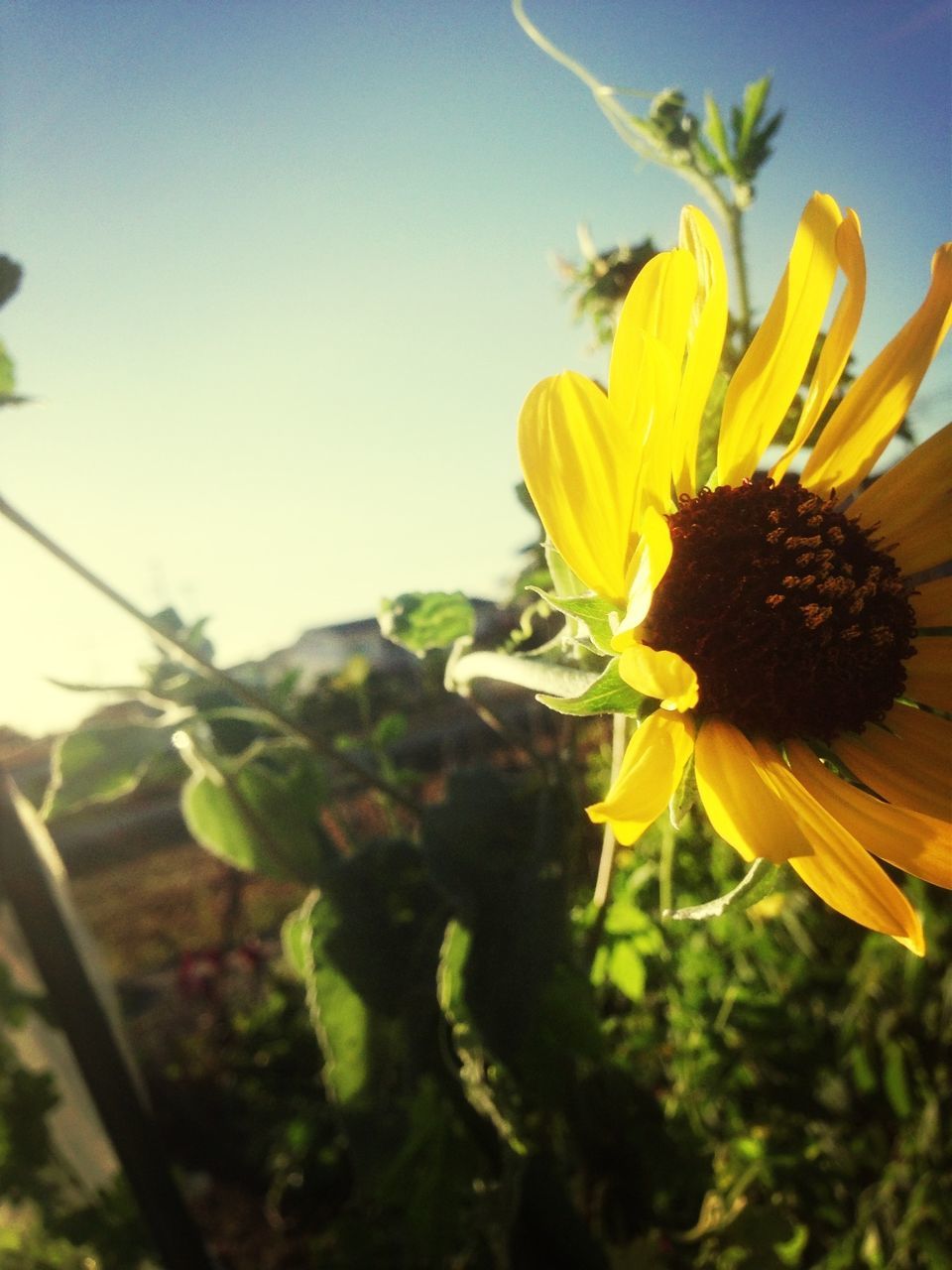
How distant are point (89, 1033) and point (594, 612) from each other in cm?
83

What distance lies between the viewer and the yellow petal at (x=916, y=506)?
0.43 metres

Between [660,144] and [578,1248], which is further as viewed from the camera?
[578,1248]

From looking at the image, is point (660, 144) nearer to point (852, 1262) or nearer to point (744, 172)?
point (744, 172)

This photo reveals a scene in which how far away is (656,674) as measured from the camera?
0.26 meters

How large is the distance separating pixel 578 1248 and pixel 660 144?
0.81 meters

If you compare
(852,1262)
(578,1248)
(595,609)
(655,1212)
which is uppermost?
(595,609)

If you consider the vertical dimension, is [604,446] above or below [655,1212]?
above

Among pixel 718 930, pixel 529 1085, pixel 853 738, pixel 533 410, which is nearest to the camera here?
pixel 533 410

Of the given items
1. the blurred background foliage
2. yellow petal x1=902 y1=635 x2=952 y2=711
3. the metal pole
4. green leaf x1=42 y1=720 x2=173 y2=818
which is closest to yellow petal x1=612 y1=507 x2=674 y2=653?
the blurred background foliage

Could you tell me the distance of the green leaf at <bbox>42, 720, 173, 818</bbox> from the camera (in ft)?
1.84

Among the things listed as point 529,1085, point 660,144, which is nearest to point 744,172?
point 660,144

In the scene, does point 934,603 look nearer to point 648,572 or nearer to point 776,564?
point 776,564

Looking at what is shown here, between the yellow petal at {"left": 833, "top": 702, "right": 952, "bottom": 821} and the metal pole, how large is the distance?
78 centimetres

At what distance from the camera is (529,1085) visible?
54 centimetres
